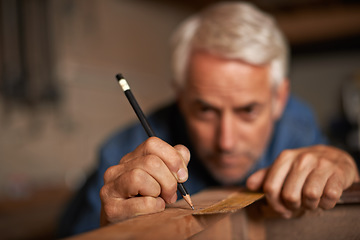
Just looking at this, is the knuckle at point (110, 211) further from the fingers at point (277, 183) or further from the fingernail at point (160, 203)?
the fingers at point (277, 183)

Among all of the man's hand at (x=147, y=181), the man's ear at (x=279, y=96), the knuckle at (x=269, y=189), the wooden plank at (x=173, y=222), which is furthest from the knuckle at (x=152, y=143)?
the man's ear at (x=279, y=96)

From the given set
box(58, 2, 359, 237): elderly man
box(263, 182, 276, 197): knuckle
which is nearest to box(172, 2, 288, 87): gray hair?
box(58, 2, 359, 237): elderly man

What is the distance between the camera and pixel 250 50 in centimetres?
133

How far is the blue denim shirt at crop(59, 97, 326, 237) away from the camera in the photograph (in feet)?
4.46

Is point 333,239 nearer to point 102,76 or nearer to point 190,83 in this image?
point 190,83

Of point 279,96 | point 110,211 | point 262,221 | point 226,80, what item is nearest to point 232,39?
point 226,80

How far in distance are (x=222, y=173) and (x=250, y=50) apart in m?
0.46

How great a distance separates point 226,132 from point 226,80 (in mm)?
180

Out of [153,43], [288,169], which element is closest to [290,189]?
[288,169]

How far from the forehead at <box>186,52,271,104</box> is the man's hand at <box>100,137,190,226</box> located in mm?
651

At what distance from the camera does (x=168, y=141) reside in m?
1.49

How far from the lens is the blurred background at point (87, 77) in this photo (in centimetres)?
251

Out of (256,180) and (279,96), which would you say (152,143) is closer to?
(256,180)

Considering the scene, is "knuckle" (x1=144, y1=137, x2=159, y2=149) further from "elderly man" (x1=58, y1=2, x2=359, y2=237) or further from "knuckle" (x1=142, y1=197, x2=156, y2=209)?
"elderly man" (x1=58, y1=2, x2=359, y2=237)
